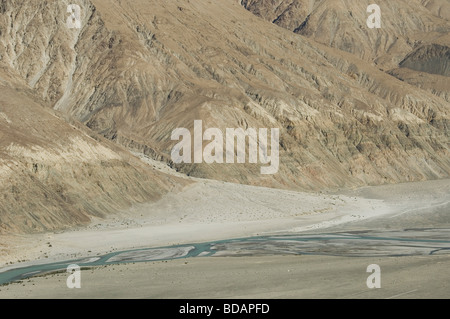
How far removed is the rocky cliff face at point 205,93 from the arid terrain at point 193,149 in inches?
14.4

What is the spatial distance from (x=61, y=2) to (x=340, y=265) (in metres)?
117

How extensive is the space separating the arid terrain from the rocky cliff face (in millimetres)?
365

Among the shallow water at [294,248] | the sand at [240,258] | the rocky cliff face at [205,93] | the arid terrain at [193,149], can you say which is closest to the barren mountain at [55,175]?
the arid terrain at [193,149]

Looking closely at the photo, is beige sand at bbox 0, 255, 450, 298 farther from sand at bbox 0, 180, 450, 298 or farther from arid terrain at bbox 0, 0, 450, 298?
arid terrain at bbox 0, 0, 450, 298

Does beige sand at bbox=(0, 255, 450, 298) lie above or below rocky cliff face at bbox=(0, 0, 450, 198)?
below

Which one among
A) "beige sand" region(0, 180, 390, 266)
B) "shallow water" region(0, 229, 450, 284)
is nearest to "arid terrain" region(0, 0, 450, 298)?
"beige sand" region(0, 180, 390, 266)

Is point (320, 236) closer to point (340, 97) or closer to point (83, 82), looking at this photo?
point (83, 82)

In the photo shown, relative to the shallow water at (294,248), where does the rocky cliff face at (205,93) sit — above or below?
above

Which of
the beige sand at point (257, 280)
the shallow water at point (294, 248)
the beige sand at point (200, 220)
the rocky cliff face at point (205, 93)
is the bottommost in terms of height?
the beige sand at point (257, 280)

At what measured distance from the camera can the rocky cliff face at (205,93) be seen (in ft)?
394

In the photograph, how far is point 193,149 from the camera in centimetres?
10900

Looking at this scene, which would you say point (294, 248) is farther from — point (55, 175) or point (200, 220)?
point (55, 175)

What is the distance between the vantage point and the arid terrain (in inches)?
1933

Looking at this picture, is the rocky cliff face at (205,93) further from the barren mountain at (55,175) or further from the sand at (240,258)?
the barren mountain at (55,175)
